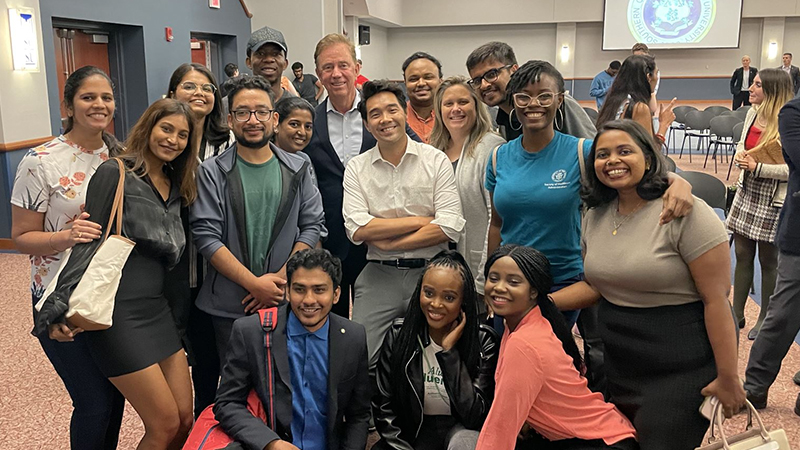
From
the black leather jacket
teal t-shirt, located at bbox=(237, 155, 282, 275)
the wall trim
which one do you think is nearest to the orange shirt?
teal t-shirt, located at bbox=(237, 155, 282, 275)

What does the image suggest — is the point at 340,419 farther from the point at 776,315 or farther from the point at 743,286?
the point at 743,286

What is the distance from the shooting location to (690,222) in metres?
1.96

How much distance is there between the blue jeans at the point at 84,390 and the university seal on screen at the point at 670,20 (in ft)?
56.7

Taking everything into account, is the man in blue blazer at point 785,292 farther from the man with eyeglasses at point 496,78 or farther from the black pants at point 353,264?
the black pants at point 353,264

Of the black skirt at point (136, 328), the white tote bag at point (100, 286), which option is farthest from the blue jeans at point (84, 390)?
the white tote bag at point (100, 286)

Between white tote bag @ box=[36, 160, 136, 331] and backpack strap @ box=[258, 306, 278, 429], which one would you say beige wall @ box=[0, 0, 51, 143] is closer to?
white tote bag @ box=[36, 160, 136, 331]

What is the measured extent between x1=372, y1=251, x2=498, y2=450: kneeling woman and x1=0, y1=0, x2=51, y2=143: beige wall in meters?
5.28

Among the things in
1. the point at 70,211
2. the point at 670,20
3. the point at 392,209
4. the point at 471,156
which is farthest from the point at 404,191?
the point at 670,20

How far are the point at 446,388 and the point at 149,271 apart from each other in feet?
3.75

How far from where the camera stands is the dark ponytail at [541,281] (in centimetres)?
219

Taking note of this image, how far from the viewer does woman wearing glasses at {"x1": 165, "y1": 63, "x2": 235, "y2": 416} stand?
256 cm

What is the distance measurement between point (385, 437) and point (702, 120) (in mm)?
10910

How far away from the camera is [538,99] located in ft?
7.89

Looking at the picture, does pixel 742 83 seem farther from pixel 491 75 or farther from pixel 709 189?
pixel 491 75
